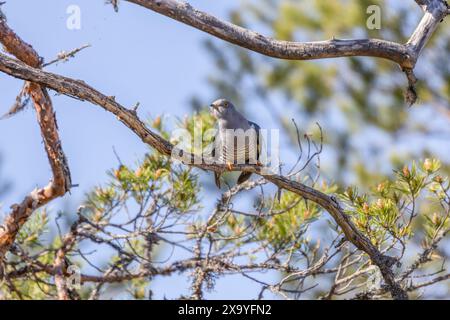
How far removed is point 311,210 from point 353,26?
4168 mm

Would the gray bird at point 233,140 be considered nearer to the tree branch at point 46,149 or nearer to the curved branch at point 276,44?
the tree branch at point 46,149

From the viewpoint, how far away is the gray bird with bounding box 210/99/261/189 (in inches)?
173

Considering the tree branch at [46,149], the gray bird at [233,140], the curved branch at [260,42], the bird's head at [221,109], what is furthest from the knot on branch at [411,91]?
the tree branch at [46,149]

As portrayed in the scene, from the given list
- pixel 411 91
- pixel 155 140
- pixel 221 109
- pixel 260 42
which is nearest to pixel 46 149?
pixel 155 140

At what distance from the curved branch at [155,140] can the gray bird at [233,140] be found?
3.15 ft

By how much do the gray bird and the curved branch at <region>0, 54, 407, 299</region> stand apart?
3.15 ft

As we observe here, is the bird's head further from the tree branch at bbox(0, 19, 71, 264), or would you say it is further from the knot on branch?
the knot on branch

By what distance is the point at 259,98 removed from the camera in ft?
29.9

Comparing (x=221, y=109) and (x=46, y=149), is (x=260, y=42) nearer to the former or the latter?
(x=46, y=149)

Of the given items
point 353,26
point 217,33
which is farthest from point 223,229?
point 353,26

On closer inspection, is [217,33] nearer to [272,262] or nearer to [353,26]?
[272,262]

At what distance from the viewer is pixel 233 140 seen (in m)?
4.52

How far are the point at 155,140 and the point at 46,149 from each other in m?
0.81

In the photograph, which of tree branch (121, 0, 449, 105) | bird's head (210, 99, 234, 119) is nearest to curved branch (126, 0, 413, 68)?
tree branch (121, 0, 449, 105)
